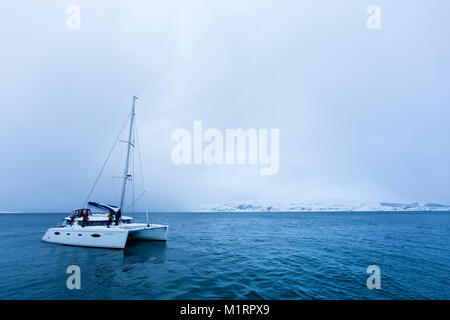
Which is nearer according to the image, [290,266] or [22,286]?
[22,286]

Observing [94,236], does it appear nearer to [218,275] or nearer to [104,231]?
[104,231]

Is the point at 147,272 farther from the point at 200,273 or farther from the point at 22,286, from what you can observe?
the point at 22,286

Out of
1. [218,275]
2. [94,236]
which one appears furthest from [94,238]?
[218,275]

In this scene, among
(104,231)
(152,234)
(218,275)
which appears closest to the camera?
(218,275)

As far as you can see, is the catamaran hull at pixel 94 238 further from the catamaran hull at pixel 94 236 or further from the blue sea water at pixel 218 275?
the blue sea water at pixel 218 275

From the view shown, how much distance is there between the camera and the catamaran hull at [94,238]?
16.7 meters

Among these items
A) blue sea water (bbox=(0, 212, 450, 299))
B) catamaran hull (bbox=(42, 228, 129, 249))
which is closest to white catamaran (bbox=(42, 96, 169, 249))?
catamaran hull (bbox=(42, 228, 129, 249))

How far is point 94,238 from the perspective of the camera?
17203 millimetres

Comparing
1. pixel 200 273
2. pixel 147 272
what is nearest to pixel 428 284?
pixel 200 273

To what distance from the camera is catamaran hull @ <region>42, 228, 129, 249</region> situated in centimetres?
1666

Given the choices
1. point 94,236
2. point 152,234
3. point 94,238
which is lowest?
point 152,234
